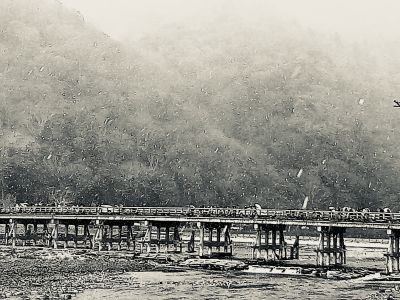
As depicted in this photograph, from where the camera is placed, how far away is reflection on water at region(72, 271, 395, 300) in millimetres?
47594

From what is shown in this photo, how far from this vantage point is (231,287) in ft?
A: 172

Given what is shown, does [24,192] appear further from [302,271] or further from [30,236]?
[302,271]

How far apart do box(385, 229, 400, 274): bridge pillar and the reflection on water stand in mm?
4240

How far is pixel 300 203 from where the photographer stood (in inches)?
7013

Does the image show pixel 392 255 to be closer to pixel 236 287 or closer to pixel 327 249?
pixel 327 249

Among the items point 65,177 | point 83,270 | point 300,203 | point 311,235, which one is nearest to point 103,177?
point 65,177

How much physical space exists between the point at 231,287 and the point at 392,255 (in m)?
15.2

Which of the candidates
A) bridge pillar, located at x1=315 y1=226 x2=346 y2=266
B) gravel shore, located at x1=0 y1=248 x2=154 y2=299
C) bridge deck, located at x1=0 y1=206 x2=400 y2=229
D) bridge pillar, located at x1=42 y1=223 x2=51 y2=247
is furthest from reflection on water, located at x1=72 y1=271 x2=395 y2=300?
bridge pillar, located at x1=42 y1=223 x2=51 y2=247

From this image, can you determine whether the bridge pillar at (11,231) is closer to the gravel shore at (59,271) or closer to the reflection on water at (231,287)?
the gravel shore at (59,271)

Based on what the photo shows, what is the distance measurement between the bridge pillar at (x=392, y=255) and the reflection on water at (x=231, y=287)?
4240 mm

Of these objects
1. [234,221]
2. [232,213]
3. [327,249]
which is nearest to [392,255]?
[327,249]

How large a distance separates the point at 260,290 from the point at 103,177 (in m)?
124

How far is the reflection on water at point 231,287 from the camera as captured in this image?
47594 mm

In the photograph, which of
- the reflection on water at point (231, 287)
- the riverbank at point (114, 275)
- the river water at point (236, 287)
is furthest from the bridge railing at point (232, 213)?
the reflection on water at point (231, 287)
